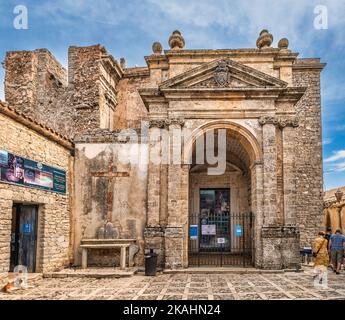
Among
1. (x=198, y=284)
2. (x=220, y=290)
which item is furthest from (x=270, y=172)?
(x=220, y=290)

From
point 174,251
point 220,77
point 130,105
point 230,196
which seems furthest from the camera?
point 130,105

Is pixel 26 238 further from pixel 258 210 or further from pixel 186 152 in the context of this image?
pixel 258 210

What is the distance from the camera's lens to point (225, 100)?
40.6ft

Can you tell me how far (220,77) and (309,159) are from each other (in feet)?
25.2

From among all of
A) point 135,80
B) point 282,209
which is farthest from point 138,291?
point 135,80

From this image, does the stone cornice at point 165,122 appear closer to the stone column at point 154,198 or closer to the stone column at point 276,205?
the stone column at point 154,198

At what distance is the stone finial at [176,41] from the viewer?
13117mm

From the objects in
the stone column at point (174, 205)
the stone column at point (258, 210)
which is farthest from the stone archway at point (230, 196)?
the stone column at point (174, 205)

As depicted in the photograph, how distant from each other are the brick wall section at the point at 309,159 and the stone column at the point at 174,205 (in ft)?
25.2

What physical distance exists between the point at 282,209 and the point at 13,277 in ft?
26.3

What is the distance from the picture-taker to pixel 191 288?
29.8 feet

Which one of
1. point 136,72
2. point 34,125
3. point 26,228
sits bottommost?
point 26,228
